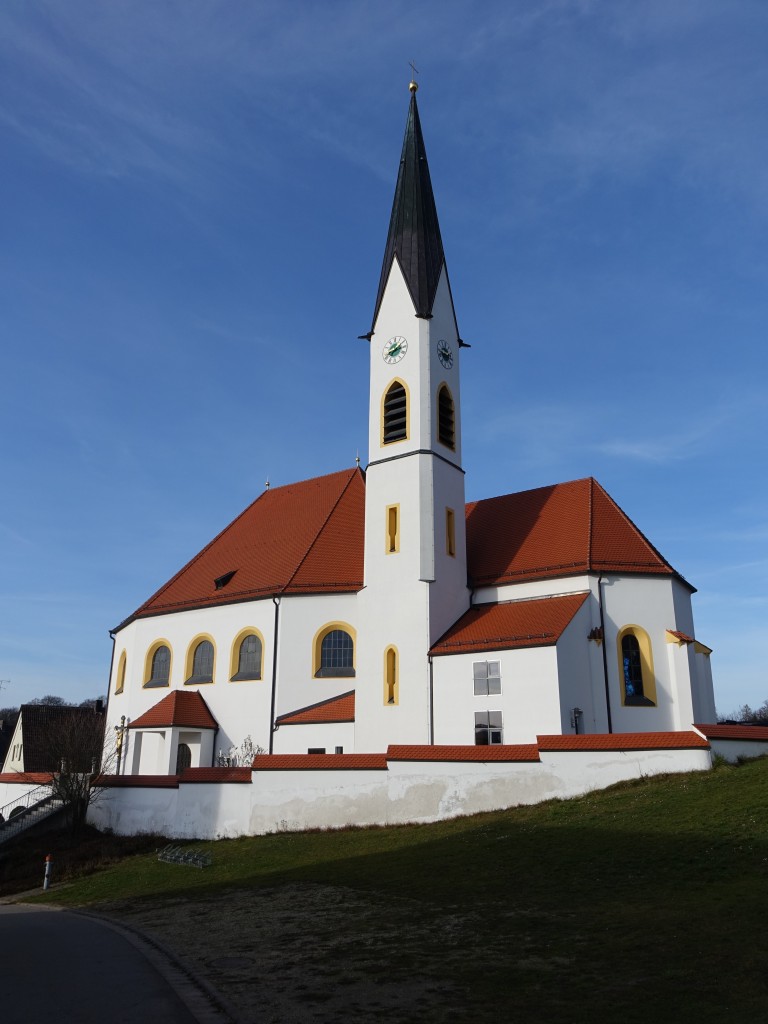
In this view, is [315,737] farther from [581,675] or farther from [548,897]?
[548,897]

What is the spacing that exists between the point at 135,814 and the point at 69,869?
3.21 m

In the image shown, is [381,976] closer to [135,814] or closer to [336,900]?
[336,900]

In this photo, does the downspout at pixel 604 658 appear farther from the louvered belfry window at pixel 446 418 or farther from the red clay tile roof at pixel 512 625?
the louvered belfry window at pixel 446 418

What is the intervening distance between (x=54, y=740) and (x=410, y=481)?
15.2 metres

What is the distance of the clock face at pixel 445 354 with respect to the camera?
2833 cm

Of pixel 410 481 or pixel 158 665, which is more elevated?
pixel 410 481

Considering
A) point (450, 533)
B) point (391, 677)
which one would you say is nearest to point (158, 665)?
point (391, 677)

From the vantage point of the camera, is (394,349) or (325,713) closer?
(325,713)

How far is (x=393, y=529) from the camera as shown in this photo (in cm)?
2648

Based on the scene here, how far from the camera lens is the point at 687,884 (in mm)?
10633

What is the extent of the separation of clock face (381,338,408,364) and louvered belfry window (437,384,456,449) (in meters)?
1.76

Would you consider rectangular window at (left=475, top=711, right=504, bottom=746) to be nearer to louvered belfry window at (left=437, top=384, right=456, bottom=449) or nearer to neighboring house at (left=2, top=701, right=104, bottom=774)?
louvered belfry window at (left=437, top=384, right=456, bottom=449)

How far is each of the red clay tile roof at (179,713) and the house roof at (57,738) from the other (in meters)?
2.03

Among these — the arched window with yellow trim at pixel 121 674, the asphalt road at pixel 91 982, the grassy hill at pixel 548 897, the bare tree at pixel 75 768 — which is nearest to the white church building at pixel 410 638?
the bare tree at pixel 75 768
